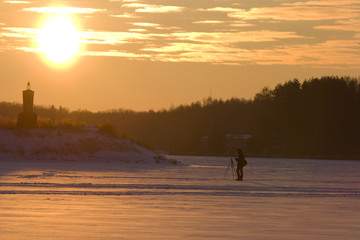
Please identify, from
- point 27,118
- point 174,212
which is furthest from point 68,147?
point 174,212

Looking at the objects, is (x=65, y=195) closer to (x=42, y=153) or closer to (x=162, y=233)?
(x=162, y=233)

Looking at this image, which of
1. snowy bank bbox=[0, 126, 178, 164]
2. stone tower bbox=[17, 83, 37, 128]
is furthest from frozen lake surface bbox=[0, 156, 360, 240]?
stone tower bbox=[17, 83, 37, 128]

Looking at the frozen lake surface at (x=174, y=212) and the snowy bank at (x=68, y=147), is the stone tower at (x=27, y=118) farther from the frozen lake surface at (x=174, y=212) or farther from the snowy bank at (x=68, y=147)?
the frozen lake surface at (x=174, y=212)

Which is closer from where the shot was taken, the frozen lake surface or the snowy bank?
the frozen lake surface

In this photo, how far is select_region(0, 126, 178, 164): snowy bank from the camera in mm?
63500

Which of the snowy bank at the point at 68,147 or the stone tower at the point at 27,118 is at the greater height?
the stone tower at the point at 27,118

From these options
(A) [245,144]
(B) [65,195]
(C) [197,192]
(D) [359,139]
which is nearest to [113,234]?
(B) [65,195]

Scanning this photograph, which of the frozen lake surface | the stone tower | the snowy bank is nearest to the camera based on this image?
the frozen lake surface

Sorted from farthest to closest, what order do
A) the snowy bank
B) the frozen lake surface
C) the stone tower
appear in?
1. the stone tower
2. the snowy bank
3. the frozen lake surface

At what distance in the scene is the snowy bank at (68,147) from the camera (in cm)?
→ 6350

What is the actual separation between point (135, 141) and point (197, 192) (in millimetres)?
45063


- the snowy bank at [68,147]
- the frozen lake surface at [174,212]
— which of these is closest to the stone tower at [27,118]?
the snowy bank at [68,147]

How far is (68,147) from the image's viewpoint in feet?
215

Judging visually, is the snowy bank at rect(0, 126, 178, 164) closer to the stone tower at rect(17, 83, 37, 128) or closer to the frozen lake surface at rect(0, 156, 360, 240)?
the stone tower at rect(17, 83, 37, 128)
